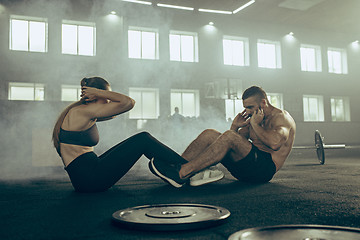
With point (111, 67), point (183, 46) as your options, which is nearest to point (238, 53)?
point (183, 46)

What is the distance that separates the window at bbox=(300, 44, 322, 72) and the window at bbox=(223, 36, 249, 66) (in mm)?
2626

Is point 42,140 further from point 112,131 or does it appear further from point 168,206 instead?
point 168,206

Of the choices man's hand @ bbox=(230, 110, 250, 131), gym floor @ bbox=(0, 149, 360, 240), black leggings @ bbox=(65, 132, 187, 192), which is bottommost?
gym floor @ bbox=(0, 149, 360, 240)

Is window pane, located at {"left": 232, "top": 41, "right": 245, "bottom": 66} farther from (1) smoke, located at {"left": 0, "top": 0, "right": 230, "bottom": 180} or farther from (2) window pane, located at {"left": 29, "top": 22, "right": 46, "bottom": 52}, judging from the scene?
(2) window pane, located at {"left": 29, "top": 22, "right": 46, "bottom": 52}

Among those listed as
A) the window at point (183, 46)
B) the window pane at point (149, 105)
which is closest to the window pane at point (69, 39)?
the window pane at point (149, 105)

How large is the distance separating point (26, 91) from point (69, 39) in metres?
1.92

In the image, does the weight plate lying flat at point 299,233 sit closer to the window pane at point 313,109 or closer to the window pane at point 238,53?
the window pane at point 238,53

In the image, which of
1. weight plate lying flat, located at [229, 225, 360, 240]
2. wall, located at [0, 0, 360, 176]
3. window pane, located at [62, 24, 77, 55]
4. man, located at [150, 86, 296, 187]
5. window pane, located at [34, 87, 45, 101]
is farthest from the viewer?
window pane, located at [62, 24, 77, 55]

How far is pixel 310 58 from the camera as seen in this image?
40.5 ft

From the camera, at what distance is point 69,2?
28.4 ft

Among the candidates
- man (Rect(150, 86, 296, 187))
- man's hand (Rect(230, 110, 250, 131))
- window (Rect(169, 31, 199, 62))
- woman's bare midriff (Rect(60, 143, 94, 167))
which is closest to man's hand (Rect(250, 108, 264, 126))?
man (Rect(150, 86, 296, 187))

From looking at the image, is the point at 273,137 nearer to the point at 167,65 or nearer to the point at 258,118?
the point at 258,118

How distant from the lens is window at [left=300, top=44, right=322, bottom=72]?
12133 mm

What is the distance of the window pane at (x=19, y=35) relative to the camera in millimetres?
8352
